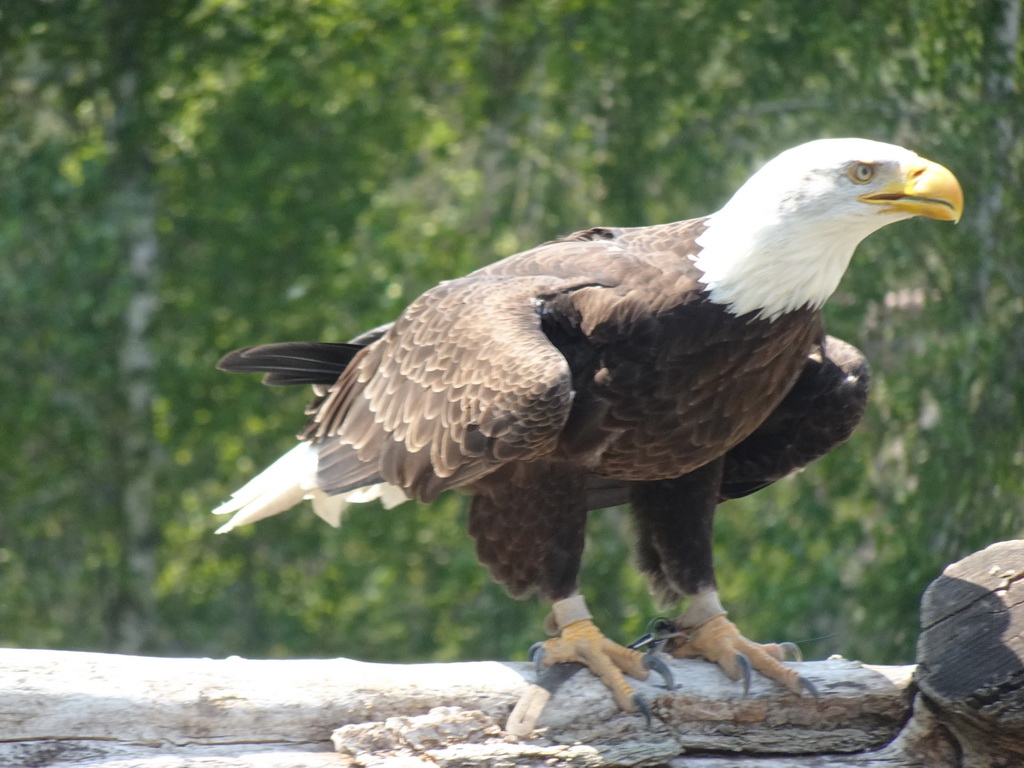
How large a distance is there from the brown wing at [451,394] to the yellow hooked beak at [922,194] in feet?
2.63

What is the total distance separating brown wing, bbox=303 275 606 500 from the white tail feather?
0.09 metres

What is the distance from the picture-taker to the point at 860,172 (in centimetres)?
317

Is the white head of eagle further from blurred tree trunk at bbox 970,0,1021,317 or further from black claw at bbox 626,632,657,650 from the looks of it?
blurred tree trunk at bbox 970,0,1021,317

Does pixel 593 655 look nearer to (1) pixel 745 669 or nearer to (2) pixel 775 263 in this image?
(1) pixel 745 669

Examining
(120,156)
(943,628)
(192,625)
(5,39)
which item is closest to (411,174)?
(120,156)

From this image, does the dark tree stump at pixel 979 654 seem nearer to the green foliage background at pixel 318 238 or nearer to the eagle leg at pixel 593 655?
the eagle leg at pixel 593 655

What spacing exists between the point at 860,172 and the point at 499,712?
4.99 feet

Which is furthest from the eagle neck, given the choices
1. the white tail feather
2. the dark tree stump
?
the white tail feather

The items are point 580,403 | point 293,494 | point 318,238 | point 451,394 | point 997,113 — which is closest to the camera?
point 580,403

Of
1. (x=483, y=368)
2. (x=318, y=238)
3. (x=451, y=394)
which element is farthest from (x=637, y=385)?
(x=318, y=238)

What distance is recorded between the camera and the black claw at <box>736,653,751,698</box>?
11.2 feet

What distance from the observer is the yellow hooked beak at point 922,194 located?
3139 millimetres

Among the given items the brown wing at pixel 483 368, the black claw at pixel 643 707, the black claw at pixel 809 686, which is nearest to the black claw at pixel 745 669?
the black claw at pixel 809 686

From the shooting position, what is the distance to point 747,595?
656 cm
